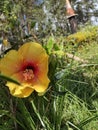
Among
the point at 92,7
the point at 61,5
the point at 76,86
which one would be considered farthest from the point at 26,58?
the point at 92,7

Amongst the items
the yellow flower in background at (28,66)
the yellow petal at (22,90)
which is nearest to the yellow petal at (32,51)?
the yellow flower in background at (28,66)

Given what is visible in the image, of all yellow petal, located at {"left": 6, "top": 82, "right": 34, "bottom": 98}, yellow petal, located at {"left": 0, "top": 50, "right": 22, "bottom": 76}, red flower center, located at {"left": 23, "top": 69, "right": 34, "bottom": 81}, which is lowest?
yellow petal, located at {"left": 6, "top": 82, "right": 34, "bottom": 98}

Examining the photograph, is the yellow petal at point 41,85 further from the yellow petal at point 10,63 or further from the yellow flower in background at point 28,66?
the yellow petal at point 10,63

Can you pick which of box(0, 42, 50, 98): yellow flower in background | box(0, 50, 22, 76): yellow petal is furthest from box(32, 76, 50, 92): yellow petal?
box(0, 50, 22, 76): yellow petal

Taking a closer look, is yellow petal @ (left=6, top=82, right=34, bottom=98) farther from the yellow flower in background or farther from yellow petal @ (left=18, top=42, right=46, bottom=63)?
yellow petal @ (left=18, top=42, right=46, bottom=63)

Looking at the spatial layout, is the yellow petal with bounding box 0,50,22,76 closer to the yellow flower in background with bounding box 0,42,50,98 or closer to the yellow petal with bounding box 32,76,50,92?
the yellow flower in background with bounding box 0,42,50,98

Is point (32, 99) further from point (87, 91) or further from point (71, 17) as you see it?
point (71, 17)

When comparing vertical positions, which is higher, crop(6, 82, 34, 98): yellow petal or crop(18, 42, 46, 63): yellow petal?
crop(18, 42, 46, 63): yellow petal
